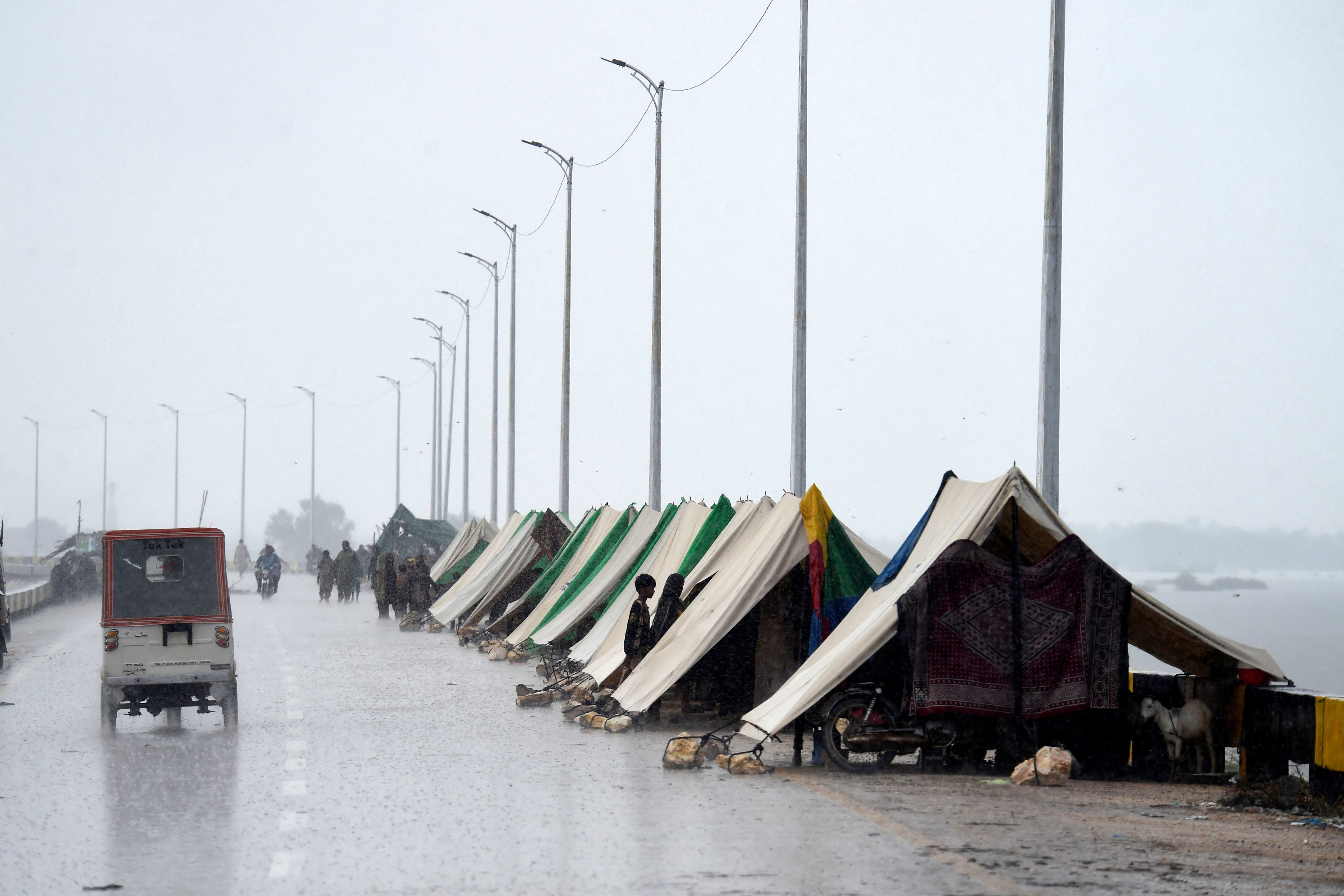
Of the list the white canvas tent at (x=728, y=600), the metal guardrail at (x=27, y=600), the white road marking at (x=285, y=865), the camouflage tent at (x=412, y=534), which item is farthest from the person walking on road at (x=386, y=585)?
the white road marking at (x=285, y=865)

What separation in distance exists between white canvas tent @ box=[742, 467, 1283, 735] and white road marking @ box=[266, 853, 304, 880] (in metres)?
4.44

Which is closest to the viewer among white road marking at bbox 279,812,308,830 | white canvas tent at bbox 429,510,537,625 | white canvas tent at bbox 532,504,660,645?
white road marking at bbox 279,812,308,830

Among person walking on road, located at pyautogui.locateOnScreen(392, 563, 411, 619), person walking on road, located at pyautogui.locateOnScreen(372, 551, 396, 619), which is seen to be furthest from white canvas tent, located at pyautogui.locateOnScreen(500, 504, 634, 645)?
person walking on road, located at pyautogui.locateOnScreen(372, 551, 396, 619)

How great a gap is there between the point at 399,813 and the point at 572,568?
15442 millimetres

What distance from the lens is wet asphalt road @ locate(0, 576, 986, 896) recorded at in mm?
7809

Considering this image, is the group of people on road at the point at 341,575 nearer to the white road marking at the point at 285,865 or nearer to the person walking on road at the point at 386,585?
the person walking on road at the point at 386,585

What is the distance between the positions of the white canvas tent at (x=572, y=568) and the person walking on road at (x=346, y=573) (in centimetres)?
2156

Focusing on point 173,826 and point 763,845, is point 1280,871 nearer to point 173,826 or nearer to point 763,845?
point 763,845

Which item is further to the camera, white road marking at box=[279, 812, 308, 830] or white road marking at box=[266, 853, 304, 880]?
white road marking at box=[279, 812, 308, 830]

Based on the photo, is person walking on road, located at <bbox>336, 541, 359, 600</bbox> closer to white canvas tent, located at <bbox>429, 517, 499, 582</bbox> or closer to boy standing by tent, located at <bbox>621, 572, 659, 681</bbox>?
white canvas tent, located at <bbox>429, 517, 499, 582</bbox>

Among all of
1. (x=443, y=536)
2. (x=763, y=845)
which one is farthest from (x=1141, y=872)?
(x=443, y=536)

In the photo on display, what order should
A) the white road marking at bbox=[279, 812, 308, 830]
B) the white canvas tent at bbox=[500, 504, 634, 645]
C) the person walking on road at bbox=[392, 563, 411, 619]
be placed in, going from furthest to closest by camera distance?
1. the person walking on road at bbox=[392, 563, 411, 619]
2. the white canvas tent at bbox=[500, 504, 634, 645]
3. the white road marking at bbox=[279, 812, 308, 830]

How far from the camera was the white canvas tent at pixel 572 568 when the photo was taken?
24125mm

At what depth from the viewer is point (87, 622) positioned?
35.1m
